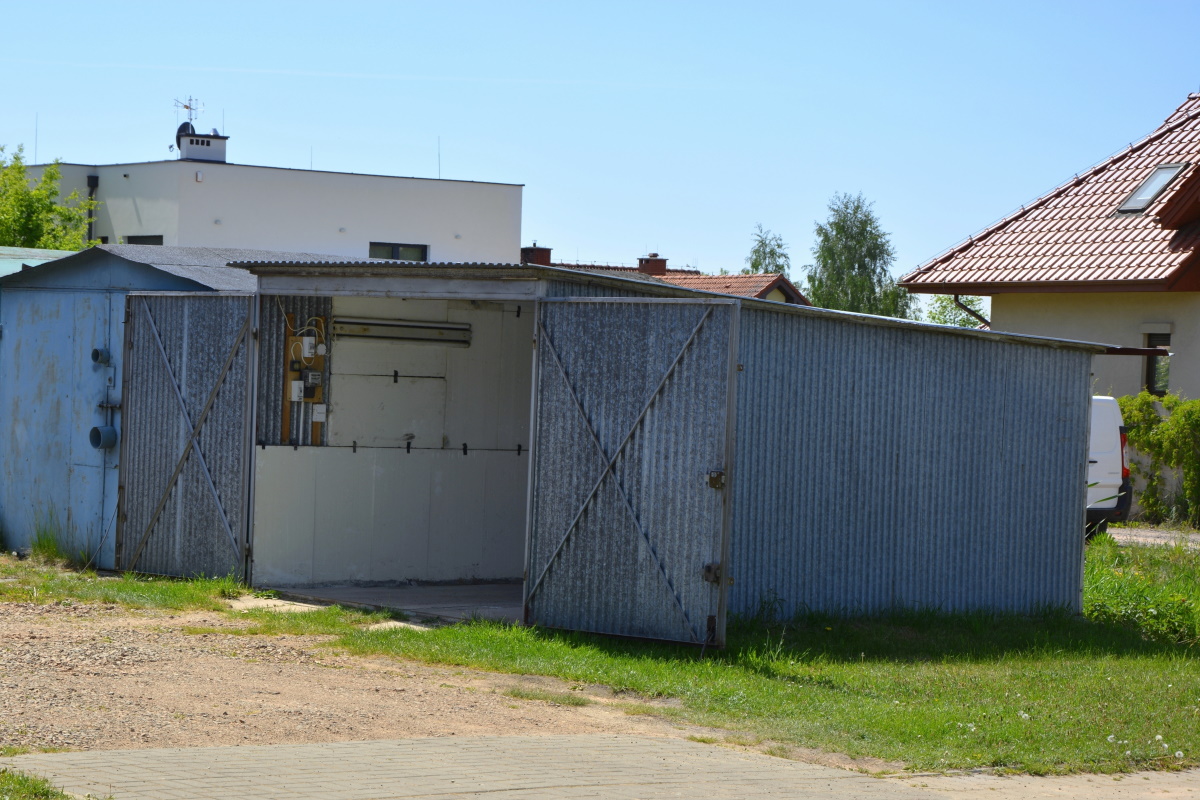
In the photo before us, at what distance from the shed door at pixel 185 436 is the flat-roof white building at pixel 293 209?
2600 centimetres

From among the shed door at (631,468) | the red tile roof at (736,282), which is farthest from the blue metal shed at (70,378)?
the red tile roof at (736,282)

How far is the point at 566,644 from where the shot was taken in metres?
10.8

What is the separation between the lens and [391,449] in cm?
1459

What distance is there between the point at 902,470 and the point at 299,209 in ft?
107

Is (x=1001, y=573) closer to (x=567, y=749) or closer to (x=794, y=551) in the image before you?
(x=794, y=551)

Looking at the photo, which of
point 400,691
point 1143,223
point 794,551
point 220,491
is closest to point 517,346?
point 220,491

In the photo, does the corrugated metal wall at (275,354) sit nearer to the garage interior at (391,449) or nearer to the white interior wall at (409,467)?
the garage interior at (391,449)

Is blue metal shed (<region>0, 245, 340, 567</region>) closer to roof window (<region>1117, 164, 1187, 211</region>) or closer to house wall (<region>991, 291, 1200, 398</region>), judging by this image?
house wall (<region>991, 291, 1200, 398</region>)

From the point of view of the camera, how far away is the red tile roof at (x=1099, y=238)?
959 inches

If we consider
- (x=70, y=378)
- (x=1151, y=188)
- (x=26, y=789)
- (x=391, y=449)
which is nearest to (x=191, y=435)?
(x=391, y=449)

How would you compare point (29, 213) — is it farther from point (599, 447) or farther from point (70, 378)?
point (599, 447)

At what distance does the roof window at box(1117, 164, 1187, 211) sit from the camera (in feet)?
85.8

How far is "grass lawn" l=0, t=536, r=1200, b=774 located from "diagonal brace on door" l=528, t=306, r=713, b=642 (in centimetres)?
41

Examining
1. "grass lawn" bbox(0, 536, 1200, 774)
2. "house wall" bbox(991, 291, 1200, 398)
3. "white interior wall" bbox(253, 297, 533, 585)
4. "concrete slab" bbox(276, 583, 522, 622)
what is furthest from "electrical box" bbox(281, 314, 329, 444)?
"house wall" bbox(991, 291, 1200, 398)
